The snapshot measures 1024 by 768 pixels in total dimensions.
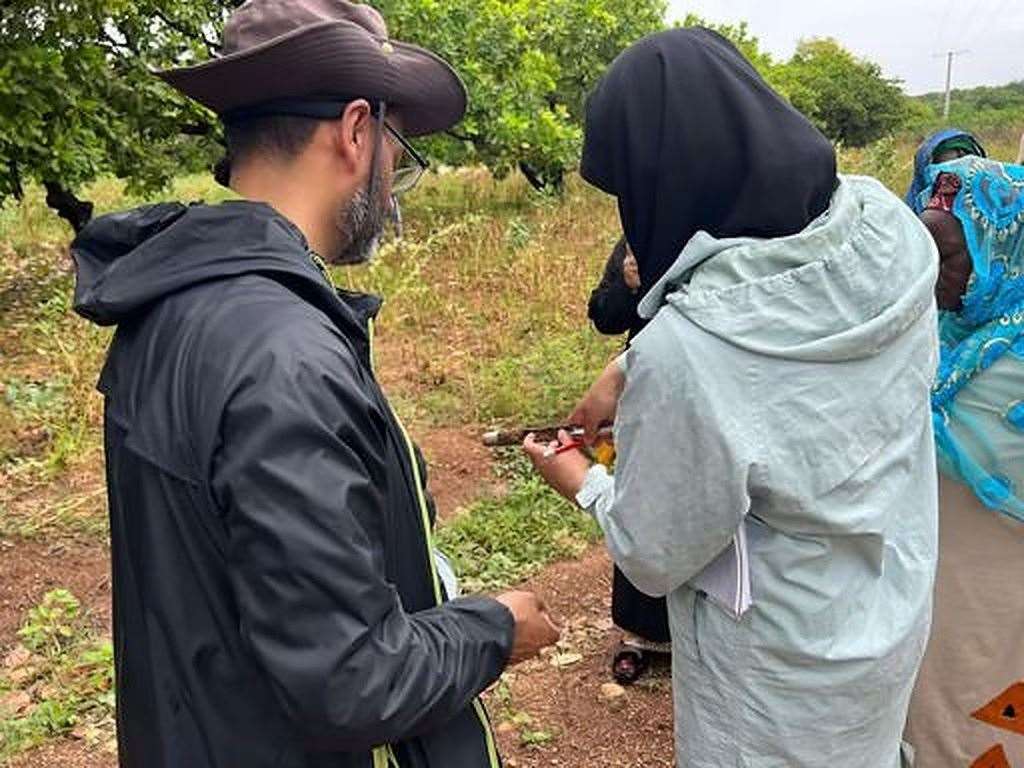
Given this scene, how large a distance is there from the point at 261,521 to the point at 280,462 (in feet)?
0.21

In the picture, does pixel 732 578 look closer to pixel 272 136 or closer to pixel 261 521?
pixel 261 521

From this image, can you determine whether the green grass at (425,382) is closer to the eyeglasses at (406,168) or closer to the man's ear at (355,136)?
the eyeglasses at (406,168)

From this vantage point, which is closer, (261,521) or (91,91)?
(261,521)

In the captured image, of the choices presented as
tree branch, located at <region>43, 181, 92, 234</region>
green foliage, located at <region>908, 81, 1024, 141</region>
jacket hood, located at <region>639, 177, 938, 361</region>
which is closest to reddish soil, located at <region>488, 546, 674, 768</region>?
jacket hood, located at <region>639, 177, 938, 361</region>

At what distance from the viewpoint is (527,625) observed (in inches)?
51.8

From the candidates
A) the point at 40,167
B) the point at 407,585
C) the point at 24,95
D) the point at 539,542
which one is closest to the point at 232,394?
the point at 407,585

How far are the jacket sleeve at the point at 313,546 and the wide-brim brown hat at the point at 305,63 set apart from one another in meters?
0.39

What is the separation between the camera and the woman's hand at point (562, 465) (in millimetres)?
1728

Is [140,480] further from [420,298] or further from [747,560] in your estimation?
[420,298]

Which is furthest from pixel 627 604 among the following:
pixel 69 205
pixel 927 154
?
pixel 69 205

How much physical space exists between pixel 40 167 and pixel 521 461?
3822 mm

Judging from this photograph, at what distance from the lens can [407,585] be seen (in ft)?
4.14

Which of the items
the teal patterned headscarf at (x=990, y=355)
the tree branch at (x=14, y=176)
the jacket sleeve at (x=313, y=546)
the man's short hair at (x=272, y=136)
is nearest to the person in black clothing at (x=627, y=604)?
the teal patterned headscarf at (x=990, y=355)

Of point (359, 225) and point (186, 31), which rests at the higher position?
point (359, 225)
